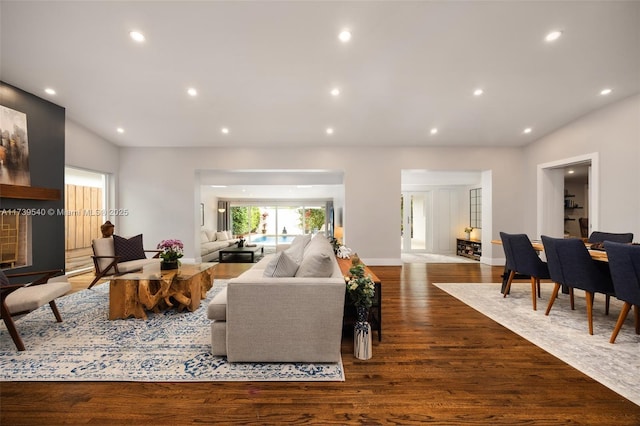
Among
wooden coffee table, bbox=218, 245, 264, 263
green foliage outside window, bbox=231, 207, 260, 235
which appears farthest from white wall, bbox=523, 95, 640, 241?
green foliage outside window, bbox=231, 207, 260, 235

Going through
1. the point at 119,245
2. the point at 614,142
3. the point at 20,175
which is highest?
the point at 614,142

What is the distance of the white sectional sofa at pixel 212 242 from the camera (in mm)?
7789

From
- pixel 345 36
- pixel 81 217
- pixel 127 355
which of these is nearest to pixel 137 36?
pixel 345 36

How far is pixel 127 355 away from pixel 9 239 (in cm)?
359

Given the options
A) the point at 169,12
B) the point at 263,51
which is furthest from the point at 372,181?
the point at 169,12

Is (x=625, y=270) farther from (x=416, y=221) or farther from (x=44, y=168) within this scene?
(x=44, y=168)

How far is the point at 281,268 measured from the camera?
2264 millimetres

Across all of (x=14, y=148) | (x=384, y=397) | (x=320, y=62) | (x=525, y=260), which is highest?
(x=320, y=62)

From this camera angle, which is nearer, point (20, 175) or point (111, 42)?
point (111, 42)

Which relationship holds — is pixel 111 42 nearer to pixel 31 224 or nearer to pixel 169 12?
pixel 169 12

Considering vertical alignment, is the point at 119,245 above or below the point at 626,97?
below

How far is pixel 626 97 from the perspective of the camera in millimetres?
4328

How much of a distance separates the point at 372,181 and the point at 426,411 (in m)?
5.21

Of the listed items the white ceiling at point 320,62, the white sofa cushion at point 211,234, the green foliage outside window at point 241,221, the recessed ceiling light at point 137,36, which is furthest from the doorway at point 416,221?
the recessed ceiling light at point 137,36
